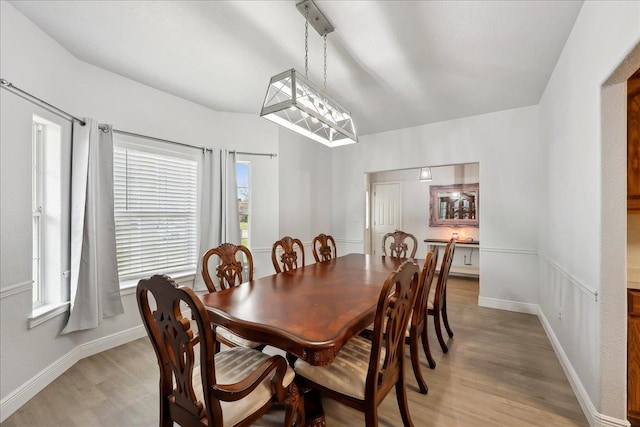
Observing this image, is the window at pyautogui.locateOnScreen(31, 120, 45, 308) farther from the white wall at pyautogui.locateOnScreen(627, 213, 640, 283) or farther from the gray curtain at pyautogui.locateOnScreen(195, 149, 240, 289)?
the white wall at pyautogui.locateOnScreen(627, 213, 640, 283)

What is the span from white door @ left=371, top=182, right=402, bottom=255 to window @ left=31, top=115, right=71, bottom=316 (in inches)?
219

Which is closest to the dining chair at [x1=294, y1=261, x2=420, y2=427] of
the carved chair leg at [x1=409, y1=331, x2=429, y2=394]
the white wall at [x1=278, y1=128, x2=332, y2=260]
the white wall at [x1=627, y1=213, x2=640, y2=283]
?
the carved chair leg at [x1=409, y1=331, x2=429, y2=394]

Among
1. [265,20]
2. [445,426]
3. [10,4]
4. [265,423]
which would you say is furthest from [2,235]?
[445,426]

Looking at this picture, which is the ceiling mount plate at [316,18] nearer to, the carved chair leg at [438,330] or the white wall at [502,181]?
the carved chair leg at [438,330]

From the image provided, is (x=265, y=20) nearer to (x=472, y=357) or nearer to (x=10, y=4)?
(x=10, y=4)

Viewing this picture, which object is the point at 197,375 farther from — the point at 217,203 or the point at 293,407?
the point at 217,203

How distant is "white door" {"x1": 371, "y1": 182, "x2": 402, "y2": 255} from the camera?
21.4 ft

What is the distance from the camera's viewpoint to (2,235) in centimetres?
185

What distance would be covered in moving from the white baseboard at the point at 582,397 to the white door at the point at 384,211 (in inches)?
156

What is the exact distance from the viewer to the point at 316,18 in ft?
6.39

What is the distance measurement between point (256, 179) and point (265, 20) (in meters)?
2.23

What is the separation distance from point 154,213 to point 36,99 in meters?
1.42

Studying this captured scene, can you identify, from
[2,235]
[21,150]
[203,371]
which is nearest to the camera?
[203,371]

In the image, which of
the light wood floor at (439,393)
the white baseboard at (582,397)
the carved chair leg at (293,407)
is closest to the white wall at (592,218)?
the white baseboard at (582,397)
